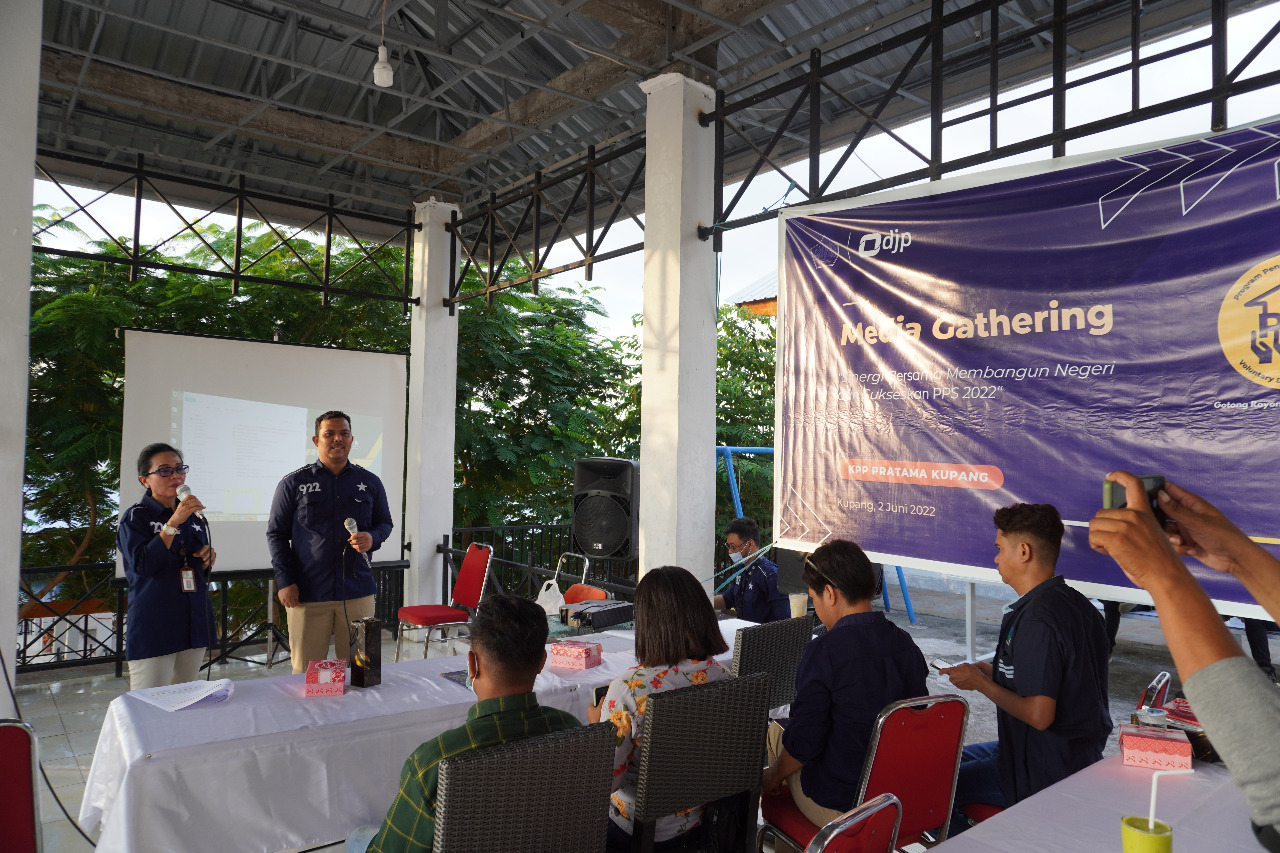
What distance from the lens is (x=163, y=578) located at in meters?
3.44

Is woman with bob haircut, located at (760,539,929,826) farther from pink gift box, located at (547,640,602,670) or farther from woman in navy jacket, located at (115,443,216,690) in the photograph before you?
woman in navy jacket, located at (115,443,216,690)

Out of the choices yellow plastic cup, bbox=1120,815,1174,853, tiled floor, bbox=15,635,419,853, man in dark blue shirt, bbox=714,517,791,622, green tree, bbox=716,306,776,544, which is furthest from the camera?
green tree, bbox=716,306,776,544

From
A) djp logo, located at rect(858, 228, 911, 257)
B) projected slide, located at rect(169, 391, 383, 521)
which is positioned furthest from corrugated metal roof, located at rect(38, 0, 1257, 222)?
projected slide, located at rect(169, 391, 383, 521)

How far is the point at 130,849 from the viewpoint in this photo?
1871mm

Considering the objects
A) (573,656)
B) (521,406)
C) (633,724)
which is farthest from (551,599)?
(521,406)

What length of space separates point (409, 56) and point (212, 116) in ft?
5.20

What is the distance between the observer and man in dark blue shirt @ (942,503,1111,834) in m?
2.06

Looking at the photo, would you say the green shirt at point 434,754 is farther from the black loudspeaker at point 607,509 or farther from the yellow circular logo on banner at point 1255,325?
the black loudspeaker at point 607,509

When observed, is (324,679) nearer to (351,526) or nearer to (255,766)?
(255,766)

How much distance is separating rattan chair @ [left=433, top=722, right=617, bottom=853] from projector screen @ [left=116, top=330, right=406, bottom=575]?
206 inches

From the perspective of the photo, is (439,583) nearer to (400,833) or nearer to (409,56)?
(409,56)

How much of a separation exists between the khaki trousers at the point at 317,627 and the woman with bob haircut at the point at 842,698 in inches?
93.9

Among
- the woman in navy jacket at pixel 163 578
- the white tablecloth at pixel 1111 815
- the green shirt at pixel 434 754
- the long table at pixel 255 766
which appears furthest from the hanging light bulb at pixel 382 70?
the white tablecloth at pixel 1111 815

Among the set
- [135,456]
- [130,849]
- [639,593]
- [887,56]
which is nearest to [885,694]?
[639,593]
